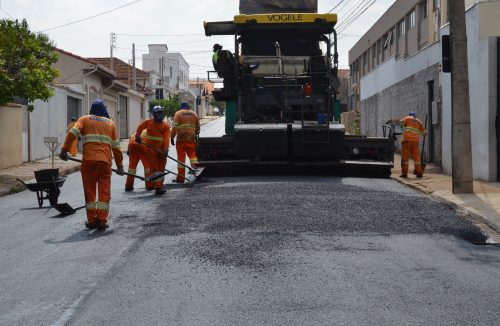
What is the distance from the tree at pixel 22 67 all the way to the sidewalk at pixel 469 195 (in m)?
8.72

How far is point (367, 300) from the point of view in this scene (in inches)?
210

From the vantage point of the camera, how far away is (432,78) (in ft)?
67.2

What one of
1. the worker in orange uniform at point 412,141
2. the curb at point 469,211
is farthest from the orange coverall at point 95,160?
the worker in orange uniform at point 412,141

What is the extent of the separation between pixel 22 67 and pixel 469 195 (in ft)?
35.6

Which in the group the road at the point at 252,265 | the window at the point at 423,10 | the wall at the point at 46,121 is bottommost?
the road at the point at 252,265

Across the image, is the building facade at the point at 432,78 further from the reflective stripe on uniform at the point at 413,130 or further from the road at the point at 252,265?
the road at the point at 252,265

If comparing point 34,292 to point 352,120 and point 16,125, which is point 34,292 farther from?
point 352,120

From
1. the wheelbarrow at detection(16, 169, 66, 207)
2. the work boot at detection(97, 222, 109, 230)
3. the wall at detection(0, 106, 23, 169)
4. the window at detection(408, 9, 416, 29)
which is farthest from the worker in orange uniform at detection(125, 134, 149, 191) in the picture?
the window at detection(408, 9, 416, 29)

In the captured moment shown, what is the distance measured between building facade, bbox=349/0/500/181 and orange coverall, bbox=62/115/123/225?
8.43 metres

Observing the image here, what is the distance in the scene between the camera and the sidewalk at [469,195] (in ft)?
32.4

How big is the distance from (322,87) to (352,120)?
2857cm

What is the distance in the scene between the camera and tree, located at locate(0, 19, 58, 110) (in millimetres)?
16297

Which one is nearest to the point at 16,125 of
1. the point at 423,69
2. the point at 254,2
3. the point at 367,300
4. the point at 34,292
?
the point at 254,2

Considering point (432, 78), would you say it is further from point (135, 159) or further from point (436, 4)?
point (135, 159)
